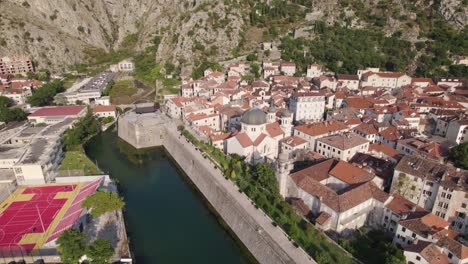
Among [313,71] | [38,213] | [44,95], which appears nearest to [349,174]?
[38,213]

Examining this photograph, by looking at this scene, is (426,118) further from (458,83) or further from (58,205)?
(58,205)

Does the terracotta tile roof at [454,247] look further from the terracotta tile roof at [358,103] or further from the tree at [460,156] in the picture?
the terracotta tile roof at [358,103]

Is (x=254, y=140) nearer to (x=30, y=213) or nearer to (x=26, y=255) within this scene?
(x=30, y=213)

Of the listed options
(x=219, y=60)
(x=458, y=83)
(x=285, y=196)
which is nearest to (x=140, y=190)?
(x=285, y=196)

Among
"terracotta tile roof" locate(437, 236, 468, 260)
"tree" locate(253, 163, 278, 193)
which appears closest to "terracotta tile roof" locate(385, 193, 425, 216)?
"terracotta tile roof" locate(437, 236, 468, 260)

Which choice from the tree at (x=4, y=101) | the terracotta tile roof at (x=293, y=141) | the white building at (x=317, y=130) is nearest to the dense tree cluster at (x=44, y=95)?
the tree at (x=4, y=101)

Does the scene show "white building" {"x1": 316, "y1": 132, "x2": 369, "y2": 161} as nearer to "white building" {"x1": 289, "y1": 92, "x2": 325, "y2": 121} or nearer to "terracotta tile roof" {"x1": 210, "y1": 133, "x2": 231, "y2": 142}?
"white building" {"x1": 289, "y1": 92, "x2": 325, "y2": 121}
